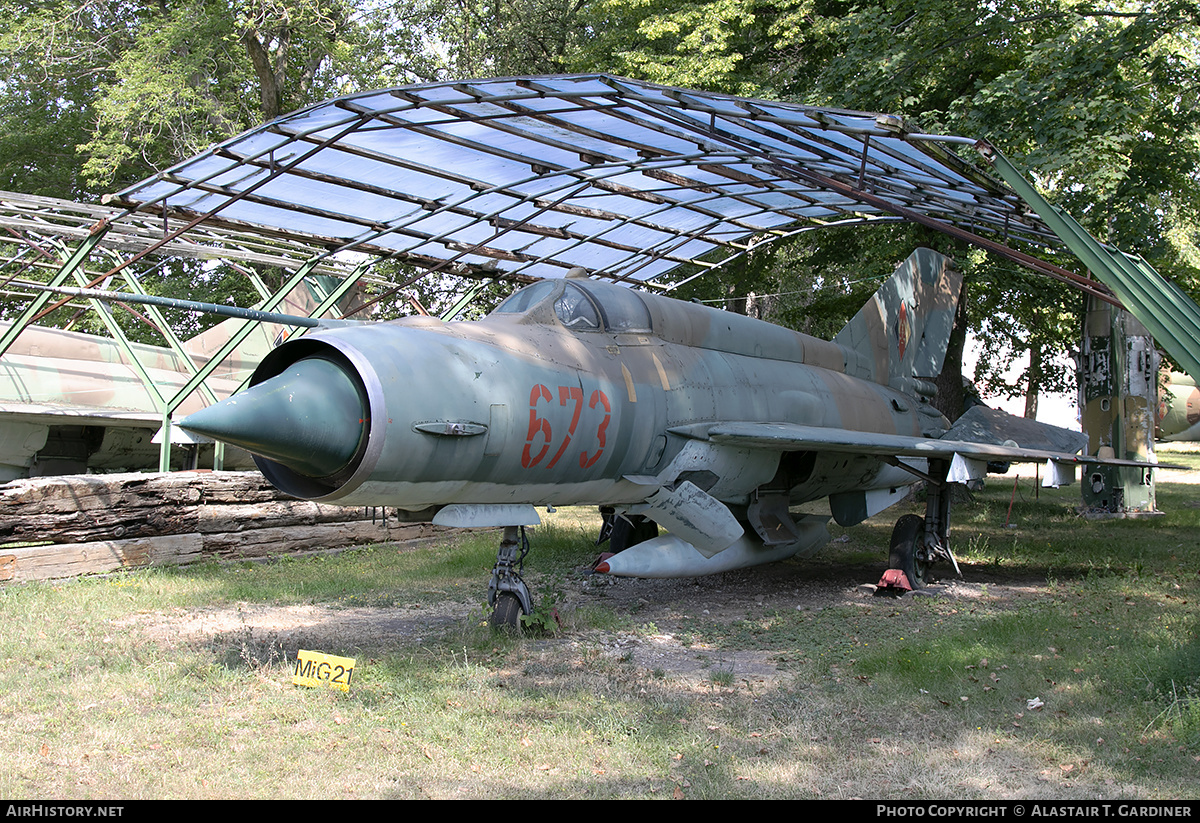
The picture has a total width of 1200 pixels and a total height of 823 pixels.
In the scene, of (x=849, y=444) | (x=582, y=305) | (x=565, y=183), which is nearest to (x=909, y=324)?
(x=849, y=444)

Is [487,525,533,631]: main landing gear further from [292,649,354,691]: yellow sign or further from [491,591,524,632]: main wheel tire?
[292,649,354,691]: yellow sign

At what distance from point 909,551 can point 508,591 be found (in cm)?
501

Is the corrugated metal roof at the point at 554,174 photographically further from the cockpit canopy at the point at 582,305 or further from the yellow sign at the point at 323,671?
the yellow sign at the point at 323,671

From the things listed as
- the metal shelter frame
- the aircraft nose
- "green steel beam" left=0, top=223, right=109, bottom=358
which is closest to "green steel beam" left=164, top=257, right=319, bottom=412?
the metal shelter frame

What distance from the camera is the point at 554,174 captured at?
1091 centimetres

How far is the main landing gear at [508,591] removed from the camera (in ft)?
23.9

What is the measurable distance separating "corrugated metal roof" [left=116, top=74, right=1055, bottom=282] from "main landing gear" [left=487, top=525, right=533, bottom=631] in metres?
4.04

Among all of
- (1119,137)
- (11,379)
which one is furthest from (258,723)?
(1119,137)

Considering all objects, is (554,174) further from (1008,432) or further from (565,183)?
(1008,432)

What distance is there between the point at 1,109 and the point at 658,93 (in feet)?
81.7

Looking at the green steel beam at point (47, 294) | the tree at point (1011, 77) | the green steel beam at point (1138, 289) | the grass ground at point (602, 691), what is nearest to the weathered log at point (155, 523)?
the grass ground at point (602, 691)

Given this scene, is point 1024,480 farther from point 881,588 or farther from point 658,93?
point 658,93

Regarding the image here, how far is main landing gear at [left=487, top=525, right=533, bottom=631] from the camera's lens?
7293mm

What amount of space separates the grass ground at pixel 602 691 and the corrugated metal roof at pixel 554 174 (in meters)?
4.36
